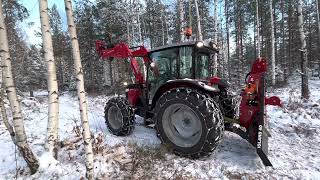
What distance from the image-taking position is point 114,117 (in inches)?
344

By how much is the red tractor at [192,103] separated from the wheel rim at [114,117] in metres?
0.06

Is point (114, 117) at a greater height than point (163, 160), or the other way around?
point (114, 117)

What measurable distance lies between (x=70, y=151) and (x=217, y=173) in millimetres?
3227

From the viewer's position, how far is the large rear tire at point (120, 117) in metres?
8.18

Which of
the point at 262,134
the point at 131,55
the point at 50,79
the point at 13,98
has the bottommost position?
the point at 262,134

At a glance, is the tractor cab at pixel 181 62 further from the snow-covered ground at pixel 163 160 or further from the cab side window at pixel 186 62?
the snow-covered ground at pixel 163 160

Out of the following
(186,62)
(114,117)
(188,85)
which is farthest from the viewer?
(114,117)

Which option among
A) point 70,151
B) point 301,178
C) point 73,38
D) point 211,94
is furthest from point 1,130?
point 301,178

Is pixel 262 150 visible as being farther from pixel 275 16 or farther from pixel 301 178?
pixel 275 16

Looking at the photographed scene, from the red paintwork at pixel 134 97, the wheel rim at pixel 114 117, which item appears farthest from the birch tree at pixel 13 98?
the red paintwork at pixel 134 97

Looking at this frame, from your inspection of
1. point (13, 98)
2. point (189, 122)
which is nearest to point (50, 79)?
point (13, 98)

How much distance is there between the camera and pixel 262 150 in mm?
5871

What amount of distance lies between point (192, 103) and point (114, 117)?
3.26 m

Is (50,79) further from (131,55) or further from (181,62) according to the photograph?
(181,62)
